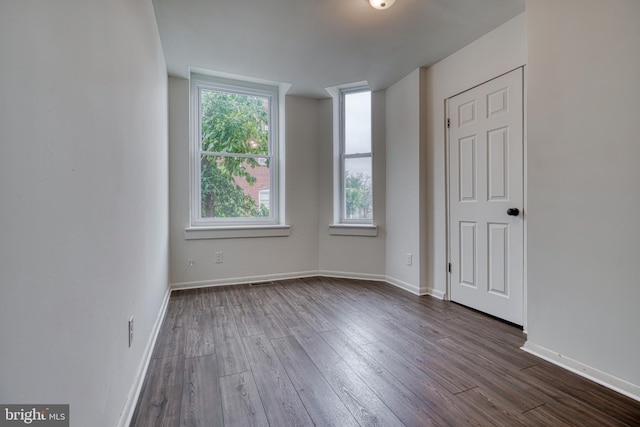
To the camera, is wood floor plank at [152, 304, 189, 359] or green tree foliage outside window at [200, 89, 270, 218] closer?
wood floor plank at [152, 304, 189, 359]

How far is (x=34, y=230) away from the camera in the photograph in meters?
0.62

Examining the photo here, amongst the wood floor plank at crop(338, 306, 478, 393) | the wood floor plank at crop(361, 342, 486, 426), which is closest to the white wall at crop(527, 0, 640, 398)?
the wood floor plank at crop(338, 306, 478, 393)

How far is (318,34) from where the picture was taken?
2.45m

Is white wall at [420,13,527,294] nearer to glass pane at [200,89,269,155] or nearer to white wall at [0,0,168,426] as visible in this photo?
glass pane at [200,89,269,155]

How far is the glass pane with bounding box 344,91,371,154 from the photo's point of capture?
12.2ft

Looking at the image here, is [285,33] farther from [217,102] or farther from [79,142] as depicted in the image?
[79,142]

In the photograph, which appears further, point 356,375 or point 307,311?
point 307,311

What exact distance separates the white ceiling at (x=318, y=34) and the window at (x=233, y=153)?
0.47m

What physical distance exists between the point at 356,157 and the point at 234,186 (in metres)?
1.57

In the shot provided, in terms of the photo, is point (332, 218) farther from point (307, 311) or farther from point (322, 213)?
point (307, 311)

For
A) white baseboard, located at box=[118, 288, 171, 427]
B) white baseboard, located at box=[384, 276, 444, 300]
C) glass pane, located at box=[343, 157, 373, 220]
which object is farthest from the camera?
glass pane, located at box=[343, 157, 373, 220]

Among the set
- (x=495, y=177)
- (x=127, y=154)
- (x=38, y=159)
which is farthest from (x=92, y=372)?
(x=495, y=177)

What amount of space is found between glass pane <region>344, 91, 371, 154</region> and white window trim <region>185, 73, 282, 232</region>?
0.86 metres

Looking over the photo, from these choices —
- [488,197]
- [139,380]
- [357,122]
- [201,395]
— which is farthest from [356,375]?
[357,122]
